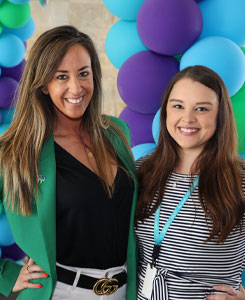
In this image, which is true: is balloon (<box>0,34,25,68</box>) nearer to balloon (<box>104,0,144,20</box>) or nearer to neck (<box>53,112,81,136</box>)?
balloon (<box>104,0,144,20</box>)

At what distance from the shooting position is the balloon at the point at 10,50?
10.7 feet

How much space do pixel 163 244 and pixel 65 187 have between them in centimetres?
44

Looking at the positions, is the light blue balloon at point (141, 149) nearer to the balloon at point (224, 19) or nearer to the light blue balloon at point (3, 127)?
the balloon at point (224, 19)

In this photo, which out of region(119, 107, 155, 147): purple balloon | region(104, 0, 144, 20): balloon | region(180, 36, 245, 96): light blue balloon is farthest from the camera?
region(119, 107, 155, 147): purple balloon

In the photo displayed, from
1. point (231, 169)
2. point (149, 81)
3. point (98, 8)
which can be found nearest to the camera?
point (231, 169)

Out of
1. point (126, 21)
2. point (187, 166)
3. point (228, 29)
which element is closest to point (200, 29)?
point (228, 29)

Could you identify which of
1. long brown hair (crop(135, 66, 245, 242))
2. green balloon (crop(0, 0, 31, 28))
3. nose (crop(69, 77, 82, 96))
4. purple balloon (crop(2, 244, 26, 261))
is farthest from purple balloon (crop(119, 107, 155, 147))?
purple balloon (crop(2, 244, 26, 261))

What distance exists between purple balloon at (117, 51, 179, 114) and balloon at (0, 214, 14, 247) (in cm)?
161

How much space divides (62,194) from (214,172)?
2.00 ft

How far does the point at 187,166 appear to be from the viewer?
1.71 meters

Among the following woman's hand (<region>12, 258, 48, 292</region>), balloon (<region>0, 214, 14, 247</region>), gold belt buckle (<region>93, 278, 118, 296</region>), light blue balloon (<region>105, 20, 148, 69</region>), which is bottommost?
balloon (<region>0, 214, 14, 247</region>)

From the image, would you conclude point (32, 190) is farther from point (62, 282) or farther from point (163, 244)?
point (163, 244)

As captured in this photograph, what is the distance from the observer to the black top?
1.55 m

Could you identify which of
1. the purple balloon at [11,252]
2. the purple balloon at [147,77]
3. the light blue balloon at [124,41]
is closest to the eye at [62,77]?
the purple balloon at [147,77]
